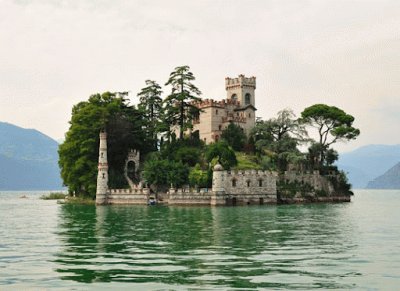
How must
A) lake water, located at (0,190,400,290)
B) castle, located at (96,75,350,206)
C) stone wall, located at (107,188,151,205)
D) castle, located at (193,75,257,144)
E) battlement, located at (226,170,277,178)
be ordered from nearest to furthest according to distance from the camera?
lake water, located at (0,190,400,290), castle, located at (96,75,350,206), battlement, located at (226,170,277,178), stone wall, located at (107,188,151,205), castle, located at (193,75,257,144)

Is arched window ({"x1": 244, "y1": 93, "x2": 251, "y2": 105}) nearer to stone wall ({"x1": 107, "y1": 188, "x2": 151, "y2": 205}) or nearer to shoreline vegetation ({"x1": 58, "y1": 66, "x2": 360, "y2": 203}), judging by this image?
shoreline vegetation ({"x1": 58, "y1": 66, "x2": 360, "y2": 203})

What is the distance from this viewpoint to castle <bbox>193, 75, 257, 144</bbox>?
79000mm

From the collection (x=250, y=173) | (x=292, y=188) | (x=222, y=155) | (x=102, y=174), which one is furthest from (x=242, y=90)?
(x=102, y=174)

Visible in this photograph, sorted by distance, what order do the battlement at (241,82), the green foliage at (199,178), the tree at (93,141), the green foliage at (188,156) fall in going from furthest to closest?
the battlement at (241,82) < the tree at (93,141) < the green foliage at (188,156) < the green foliage at (199,178)

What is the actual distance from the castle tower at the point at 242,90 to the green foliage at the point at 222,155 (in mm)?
18589

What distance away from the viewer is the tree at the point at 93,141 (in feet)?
225

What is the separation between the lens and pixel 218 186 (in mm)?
60062

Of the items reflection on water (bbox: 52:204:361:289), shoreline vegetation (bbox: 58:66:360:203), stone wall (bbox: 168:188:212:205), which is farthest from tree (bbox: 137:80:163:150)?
reflection on water (bbox: 52:204:361:289)

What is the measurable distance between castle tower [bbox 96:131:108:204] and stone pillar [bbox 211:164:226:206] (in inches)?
487

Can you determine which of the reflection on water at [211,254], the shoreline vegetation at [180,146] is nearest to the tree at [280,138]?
the shoreline vegetation at [180,146]

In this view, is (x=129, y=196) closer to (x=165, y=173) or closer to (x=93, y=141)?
(x=165, y=173)

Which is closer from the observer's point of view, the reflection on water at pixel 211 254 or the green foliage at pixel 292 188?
the reflection on water at pixel 211 254

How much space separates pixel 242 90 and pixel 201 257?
6501 centimetres

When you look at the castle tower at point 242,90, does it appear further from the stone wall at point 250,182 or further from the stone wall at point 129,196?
the stone wall at point 129,196
